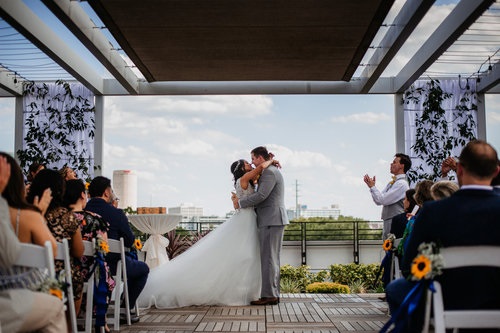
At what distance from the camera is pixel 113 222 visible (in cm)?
493

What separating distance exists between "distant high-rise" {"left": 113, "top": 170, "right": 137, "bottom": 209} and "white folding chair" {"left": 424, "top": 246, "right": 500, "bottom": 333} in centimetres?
826

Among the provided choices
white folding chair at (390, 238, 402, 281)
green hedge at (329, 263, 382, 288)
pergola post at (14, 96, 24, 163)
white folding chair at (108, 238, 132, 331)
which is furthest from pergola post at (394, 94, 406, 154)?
pergola post at (14, 96, 24, 163)

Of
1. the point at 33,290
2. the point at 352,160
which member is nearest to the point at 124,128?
the point at 352,160

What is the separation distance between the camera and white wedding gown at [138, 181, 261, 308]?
6.10m

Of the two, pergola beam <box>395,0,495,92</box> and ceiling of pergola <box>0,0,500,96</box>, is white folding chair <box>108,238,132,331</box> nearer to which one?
ceiling of pergola <box>0,0,500,96</box>

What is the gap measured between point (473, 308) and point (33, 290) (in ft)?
6.05

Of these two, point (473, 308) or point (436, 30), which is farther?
point (436, 30)

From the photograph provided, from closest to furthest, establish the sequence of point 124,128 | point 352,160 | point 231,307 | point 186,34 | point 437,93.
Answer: point 231,307
point 186,34
point 437,93
point 352,160
point 124,128

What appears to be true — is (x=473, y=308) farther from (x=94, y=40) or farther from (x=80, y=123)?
(x=80, y=123)

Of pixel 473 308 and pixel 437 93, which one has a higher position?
pixel 437 93

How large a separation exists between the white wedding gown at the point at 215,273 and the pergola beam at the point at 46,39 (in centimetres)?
293

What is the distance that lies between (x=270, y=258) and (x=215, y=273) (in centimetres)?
59

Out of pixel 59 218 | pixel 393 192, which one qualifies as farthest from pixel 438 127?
pixel 59 218

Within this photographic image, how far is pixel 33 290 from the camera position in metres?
2.51
